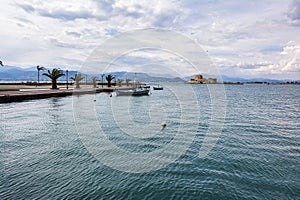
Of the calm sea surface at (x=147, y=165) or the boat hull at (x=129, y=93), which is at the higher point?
the boat hull at (x=129, y=93)

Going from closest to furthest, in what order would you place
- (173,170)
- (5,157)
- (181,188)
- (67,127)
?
(181,188)
(173,170)
(5,157)
(67,127)

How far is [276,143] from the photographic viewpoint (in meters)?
14.8

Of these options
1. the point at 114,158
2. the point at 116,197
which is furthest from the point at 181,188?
the point at 114,158

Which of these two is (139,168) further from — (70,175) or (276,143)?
(276,143)

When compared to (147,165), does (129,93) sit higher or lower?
higher

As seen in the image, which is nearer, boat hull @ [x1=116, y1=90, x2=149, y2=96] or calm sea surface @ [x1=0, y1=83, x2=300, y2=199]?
calm sea surface @ [x1=0, y1=83, x2=300, y2=199]

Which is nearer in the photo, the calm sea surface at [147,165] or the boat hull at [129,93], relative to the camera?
the calm sea surface at [147,165]

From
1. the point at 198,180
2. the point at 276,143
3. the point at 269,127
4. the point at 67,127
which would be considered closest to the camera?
the point at 198,180

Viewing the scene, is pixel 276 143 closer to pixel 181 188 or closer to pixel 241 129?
pixel 241 129

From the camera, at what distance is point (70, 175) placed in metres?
9.24

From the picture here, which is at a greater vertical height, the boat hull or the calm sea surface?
the boat hull

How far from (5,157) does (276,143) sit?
17689mm

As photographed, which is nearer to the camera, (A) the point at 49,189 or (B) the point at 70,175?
(A) the point at 49,189

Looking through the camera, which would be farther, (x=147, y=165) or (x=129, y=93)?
(x=129, y=93)
